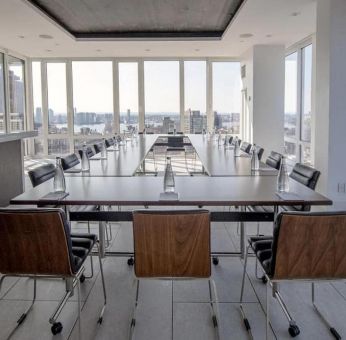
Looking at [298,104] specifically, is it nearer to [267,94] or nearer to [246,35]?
[267,94]

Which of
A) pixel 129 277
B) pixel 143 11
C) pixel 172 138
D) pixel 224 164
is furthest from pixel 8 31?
pixel 129 277

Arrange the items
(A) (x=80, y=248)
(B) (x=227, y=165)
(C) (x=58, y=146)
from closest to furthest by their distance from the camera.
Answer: (A) (x=80, y=248), (B) (x=227, y=165), (C) (x=58, y=146)

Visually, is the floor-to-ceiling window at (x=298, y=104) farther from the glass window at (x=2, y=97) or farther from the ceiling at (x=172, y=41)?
the glass window at (x=2, y=97)

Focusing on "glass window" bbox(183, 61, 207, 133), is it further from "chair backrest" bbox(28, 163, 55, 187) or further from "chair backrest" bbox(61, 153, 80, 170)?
"chair backrest" bbox(28, 163, 55, 187)

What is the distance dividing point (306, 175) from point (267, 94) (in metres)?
6.52

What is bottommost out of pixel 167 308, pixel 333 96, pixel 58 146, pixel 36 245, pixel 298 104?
pixel 167 308

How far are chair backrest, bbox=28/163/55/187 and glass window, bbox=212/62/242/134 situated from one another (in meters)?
8.31

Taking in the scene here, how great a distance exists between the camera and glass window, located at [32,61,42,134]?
11.0 m

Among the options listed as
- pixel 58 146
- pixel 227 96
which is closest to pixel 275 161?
pixel 227 96

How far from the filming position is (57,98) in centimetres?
1120

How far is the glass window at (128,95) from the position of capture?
36.4ft

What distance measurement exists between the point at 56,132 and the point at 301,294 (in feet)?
31.6

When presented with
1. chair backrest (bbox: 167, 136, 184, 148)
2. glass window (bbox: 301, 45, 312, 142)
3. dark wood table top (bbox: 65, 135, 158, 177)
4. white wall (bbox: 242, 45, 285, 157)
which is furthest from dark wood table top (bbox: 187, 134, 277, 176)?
white wall (bbox: 242, 45, 285, 157)

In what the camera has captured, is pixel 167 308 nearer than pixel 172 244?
No
